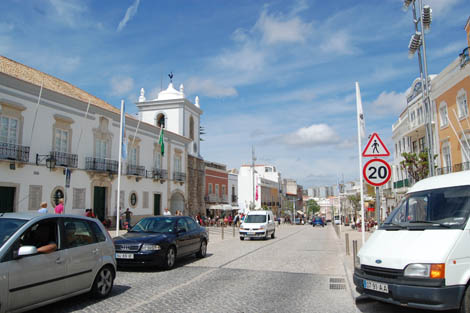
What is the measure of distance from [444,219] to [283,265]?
6.69 metres

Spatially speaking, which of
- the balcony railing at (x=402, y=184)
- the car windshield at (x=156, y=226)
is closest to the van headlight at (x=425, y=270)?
the car windshield at (x=156, y=226)

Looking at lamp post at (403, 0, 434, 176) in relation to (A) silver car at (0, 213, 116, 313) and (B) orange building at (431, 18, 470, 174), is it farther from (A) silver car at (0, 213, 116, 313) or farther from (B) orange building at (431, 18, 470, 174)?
(A) silver car at (0, 213, 116, 313)

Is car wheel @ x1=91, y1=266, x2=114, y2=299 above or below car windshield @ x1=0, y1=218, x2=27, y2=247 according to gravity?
below

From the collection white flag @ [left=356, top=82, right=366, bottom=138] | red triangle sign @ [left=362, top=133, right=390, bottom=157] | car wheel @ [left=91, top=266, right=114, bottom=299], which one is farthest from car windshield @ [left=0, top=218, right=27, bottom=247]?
white flag @ [left=356, top=82, right=366, bottom=138]

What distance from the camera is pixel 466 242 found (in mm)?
5414

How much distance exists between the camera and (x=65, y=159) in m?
23.9

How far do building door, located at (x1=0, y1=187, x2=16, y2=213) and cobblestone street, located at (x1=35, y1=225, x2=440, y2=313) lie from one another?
12626mm

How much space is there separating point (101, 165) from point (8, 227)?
2198cm

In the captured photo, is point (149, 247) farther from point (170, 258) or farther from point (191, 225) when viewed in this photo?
point (191, 225)

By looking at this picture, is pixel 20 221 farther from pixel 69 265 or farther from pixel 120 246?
pixel 120 246

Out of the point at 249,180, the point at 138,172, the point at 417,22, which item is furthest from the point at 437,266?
the point at 249,180

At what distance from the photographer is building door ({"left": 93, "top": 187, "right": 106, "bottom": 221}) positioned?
26.8 metres

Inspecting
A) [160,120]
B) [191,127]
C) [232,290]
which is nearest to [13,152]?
[232,290]

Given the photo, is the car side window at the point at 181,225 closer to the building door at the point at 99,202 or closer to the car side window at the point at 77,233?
the car side window at the point at 77,233
